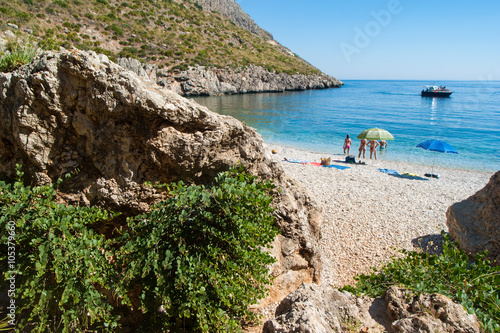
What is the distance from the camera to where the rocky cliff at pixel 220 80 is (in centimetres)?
4809

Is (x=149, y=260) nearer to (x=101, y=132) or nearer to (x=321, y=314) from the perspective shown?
(x=321, y=314)

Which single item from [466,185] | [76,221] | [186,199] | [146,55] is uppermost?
[146,55]

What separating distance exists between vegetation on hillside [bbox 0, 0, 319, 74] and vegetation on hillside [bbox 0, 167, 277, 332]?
3755 cm

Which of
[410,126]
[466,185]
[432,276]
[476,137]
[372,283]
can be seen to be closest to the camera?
[432,276]

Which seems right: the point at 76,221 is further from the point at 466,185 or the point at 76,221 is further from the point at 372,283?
the point at 466,185

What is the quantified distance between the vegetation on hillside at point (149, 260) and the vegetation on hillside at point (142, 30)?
123ft

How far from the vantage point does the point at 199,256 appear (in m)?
2.81

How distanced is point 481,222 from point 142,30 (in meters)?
60.5

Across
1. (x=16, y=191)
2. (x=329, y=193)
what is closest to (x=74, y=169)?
(x=16, y=191)

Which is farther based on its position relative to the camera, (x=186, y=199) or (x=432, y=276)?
(x=432, y=276)

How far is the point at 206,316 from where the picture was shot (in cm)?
286

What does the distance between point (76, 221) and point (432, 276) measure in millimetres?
4256

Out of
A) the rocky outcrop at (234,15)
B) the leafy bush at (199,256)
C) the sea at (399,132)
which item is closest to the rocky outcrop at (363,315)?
the leafy bush at (199,256)

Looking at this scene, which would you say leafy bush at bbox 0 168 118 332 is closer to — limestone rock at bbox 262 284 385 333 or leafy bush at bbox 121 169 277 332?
leafy bush at bbox 121 169 277 332
